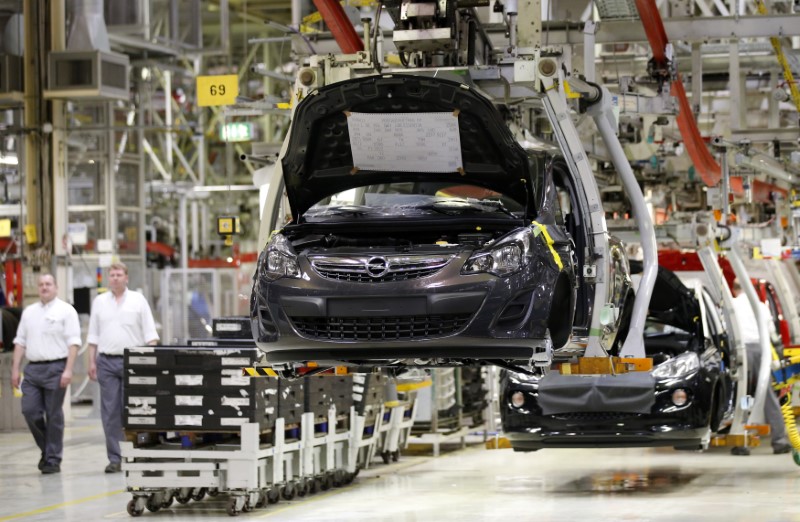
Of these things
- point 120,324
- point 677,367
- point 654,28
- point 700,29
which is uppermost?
point 700,29

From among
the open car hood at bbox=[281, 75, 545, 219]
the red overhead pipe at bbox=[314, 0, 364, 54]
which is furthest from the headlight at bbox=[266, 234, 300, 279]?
the red overhead pipe at bbox=[314, 0, 364, 54]

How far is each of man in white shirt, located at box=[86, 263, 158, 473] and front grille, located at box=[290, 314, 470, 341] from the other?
6158mm

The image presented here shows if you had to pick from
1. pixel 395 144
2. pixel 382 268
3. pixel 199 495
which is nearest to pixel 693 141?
pixel 199 495

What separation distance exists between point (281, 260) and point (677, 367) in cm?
510

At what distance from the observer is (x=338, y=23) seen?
1162 centimetres

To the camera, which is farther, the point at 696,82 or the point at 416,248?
the point at 696,82

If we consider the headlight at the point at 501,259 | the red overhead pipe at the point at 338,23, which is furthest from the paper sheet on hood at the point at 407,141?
the red overhead pipe at the point at 338,23

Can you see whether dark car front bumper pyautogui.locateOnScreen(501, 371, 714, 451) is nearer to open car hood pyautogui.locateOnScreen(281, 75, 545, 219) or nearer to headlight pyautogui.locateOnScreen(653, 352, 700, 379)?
headlight pyautogui.locateOnScreen(653, 352, 700, 379)

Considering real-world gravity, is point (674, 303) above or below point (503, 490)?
above

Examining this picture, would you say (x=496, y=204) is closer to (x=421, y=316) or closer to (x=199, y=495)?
(x=421, y=316)

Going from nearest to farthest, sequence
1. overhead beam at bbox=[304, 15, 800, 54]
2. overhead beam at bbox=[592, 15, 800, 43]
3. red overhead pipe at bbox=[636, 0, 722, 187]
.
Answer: red overhead pipe at bbox=[636, 0, 722, 187], overhead beam at bbox=[304, 15, 800, 54], overhead beam at bbox=[592, 15, 800, 43]

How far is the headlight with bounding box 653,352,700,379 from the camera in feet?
38.3

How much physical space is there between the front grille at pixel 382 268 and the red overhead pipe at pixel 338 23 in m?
4.50

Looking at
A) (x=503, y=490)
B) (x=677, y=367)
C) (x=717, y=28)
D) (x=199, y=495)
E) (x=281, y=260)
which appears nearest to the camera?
(x=281, y=260)
